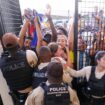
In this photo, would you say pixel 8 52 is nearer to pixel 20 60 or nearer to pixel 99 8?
pixel 20 60

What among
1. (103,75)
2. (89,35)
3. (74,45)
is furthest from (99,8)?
(103,75)

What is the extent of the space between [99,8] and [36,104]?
1206 millimetres

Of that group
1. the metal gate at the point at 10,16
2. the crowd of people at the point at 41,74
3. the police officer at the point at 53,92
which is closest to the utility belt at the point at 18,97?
the crowd of people at the point at 41,74

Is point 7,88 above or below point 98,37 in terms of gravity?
below

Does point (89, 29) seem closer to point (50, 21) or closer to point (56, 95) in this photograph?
point (50, 21)

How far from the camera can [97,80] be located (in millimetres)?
2049

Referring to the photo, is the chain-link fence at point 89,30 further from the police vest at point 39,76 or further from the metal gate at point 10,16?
the metal gate at point 10,16

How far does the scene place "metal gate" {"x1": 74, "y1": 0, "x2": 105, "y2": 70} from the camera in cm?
218

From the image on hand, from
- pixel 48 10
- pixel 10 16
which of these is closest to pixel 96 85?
pixel 48 10

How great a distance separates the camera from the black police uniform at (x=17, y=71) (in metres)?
1.88

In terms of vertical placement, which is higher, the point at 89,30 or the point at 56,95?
the point at 89,30

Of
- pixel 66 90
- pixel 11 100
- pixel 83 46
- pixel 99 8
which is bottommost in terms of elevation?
pixel 11 100

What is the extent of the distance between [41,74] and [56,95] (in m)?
0.33

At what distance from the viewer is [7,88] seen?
2088 millimetres
